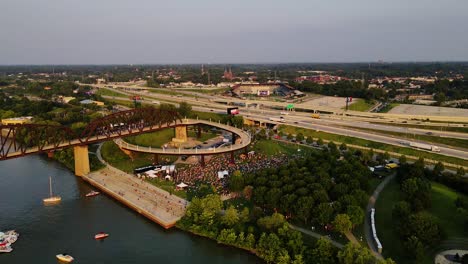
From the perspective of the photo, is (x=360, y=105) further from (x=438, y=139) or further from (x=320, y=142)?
(x=320, y=142)

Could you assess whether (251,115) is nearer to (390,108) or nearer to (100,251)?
(390,108)

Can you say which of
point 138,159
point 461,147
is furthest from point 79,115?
point 461,147

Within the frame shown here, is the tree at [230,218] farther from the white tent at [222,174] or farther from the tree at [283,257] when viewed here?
the white tent at [222,174]

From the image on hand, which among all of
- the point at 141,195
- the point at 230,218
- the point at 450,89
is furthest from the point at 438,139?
the point at 450,89

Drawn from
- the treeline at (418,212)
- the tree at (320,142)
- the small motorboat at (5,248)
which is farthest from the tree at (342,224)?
the tree at (320,142)

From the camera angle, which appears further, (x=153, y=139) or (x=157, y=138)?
(x=157, y=138)

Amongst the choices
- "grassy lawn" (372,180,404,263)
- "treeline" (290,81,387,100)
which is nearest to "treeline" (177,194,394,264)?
"grassy lawn" (372,180,404,263)
